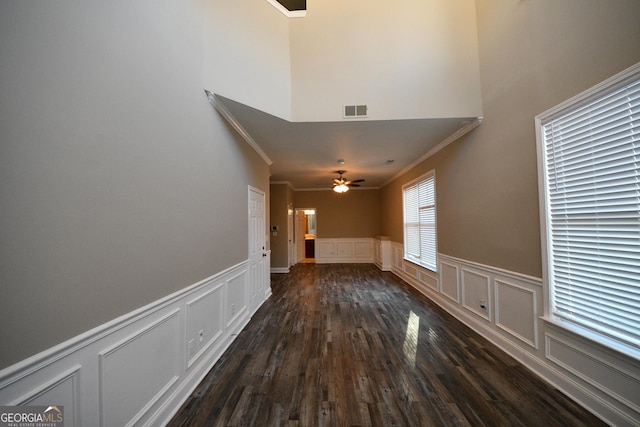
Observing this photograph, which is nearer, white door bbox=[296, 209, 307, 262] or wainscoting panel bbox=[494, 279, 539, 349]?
wainscoting panel bbox=[494, 279, 539, 349]

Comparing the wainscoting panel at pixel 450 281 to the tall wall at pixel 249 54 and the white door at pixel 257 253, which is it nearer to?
the white door at pixel 257 253

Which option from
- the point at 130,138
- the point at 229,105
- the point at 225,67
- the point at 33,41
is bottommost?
the point at 130,138

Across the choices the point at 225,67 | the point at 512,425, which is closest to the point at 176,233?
Result: the point at 225,67

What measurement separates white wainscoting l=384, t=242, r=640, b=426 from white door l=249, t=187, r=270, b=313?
3.18m

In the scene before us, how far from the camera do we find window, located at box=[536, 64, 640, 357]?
5.40ft

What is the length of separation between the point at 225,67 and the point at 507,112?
3095 millimetres

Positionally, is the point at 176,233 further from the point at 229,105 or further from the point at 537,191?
the point at 537,191

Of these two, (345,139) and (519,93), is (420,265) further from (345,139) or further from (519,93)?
(519,93)

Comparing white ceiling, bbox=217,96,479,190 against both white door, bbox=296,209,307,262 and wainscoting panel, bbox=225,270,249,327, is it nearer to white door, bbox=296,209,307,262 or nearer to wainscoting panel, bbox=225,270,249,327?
wainscoting panel, bbox=225,270,249,327

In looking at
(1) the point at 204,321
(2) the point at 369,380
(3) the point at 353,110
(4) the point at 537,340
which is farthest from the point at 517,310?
(1) the point at 204,321

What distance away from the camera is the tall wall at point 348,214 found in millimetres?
9141

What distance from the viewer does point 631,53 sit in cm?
161

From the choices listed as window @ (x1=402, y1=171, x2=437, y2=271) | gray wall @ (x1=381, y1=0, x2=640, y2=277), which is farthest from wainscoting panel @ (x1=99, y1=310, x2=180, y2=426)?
window @ (x1=402, y1=171, x2=437, y2=271)

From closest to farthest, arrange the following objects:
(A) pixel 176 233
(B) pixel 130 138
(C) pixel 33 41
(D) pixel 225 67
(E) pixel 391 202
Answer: (C) pixel 33 41, (B) pixel 130 138, (A) pixel 176 233, (D) pixel 225 67, (E) pixel 391 202
